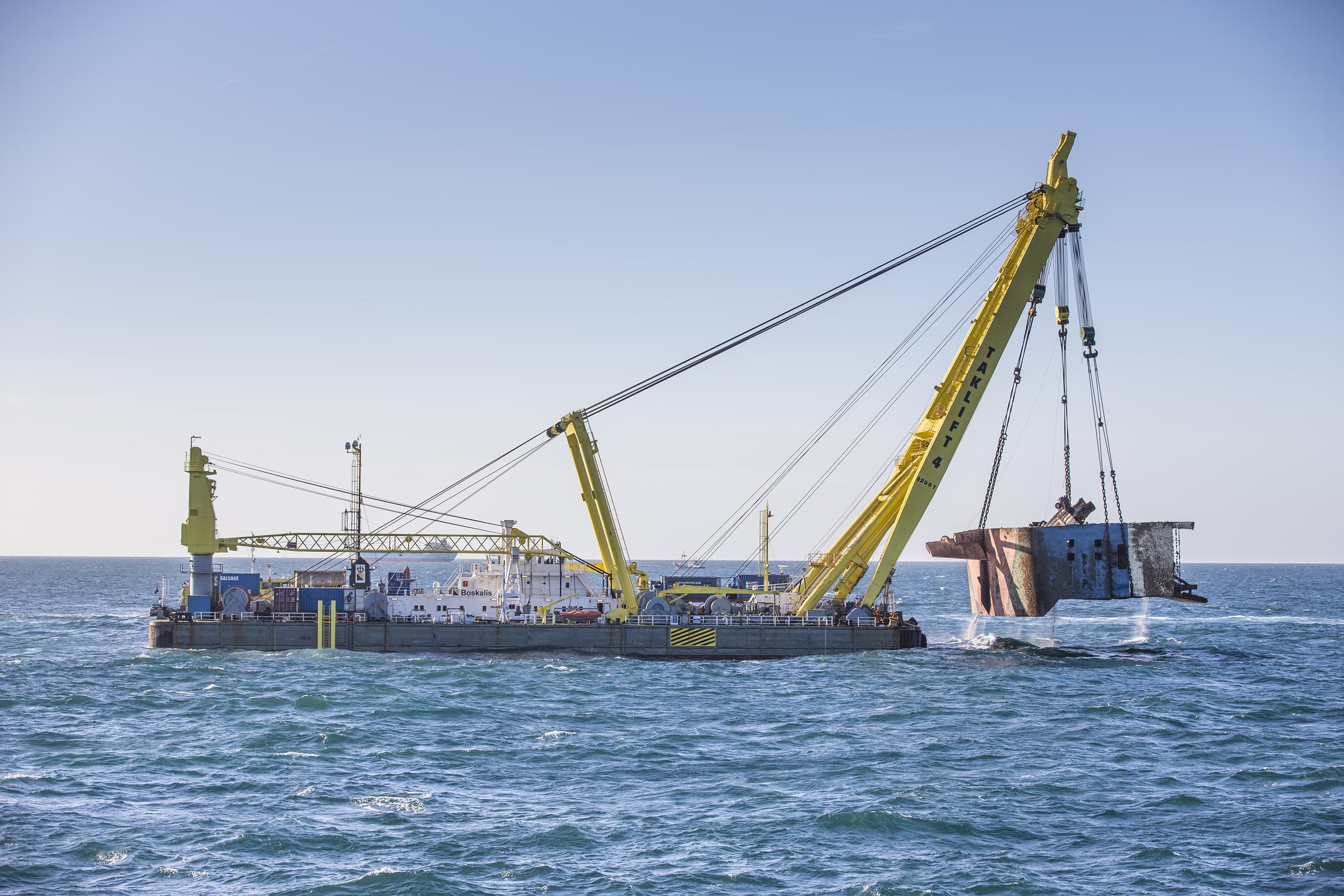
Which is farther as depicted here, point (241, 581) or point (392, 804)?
point (241, 581)

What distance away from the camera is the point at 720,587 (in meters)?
68.8

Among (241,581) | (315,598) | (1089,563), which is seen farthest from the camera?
(241,581)

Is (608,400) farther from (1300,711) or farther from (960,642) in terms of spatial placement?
(1300,711)

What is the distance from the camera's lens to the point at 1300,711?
1751 inches

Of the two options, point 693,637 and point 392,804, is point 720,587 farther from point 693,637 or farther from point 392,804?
point 392,804

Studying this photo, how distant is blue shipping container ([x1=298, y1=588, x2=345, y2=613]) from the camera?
63.6 meters

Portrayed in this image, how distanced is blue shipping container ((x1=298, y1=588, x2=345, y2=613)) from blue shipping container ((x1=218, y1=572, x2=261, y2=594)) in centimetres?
407

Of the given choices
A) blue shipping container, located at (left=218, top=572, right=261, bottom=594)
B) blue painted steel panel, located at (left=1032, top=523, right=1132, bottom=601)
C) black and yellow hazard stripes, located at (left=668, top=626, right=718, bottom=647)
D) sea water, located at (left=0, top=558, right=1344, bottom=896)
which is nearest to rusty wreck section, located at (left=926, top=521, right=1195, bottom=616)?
blue painted steel panel, located at (left=1032, top=523, right=1132, bottom=601)

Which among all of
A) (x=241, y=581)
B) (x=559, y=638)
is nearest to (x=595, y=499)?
(x=559, y=638)

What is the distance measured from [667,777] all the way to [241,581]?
1743 inches

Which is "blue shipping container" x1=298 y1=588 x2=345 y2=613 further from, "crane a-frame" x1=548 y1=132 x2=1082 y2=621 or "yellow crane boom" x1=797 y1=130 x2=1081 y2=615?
"yellow crane boom" x1=797 y1=130 x2=1081 y2=615

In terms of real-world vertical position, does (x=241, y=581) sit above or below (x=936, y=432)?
below

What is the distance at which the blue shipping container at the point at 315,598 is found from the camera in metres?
63.6

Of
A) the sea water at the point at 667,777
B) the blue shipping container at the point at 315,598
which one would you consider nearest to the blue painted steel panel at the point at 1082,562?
the sea water at the point at 667,777
